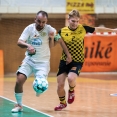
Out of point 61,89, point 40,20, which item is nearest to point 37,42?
point 40,20

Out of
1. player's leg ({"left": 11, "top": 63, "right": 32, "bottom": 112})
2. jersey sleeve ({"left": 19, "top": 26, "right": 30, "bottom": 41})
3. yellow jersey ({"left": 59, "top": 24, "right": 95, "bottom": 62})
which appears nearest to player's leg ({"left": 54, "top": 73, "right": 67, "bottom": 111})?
yellow jersey ({"left": 59, "top": 24, "right": 95, "bottom": 62})

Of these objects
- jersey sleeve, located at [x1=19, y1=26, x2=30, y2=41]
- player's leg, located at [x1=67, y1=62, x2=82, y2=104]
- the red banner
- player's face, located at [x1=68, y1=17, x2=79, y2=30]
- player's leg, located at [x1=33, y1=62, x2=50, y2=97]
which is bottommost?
the red banner

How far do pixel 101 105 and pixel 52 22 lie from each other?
45.8 ft

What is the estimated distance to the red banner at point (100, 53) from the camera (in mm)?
20781

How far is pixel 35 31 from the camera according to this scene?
7438mm

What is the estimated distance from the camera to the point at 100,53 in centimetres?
2086

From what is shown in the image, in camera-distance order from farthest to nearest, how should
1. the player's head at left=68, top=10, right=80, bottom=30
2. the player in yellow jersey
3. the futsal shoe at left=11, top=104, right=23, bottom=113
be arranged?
1. the player in yellow jersey
2. the player's head at left=68, top=10, right=80, bottom=30
3. the futsal shoe at left=11, top=104, right=23, bottom=113

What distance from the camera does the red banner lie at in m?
20.8

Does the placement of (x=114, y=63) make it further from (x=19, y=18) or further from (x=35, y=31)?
(x=35, y=31)

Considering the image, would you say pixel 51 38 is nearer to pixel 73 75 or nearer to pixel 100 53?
pixel 73 75

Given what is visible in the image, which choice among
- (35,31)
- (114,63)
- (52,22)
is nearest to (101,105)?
(35,31)

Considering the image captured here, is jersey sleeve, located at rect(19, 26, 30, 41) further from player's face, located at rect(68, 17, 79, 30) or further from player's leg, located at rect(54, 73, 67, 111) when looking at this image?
player's leg, located at rect(54, 73, 67, 111)

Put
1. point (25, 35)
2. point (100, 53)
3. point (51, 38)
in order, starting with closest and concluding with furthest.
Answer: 1. point (25, 35)
2. point (51, 38)
3. point (100, 53)

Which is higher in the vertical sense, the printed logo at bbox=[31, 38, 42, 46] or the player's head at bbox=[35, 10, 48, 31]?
the player's head at bbox=[35, 10, 48, 31]
